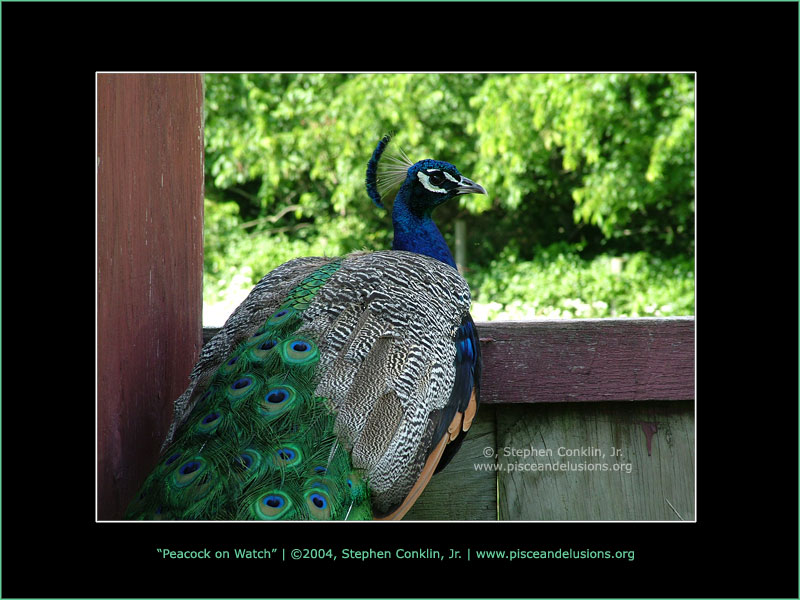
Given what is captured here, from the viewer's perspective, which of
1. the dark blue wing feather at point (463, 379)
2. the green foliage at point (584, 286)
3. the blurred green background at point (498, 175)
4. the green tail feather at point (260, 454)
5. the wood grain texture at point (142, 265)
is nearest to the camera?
the green tail feather at point (260, 454)

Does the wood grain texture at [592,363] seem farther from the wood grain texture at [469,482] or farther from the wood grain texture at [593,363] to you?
the wood grain texture at [469,482]

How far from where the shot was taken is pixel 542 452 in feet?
7.61

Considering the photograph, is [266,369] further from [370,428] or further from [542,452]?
[542,452]

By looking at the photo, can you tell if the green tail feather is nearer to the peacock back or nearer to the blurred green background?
the peacock back

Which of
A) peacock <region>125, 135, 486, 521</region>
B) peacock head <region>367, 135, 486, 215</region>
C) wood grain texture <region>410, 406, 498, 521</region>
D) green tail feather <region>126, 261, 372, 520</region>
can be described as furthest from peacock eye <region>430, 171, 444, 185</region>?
green tail feather <region>126, 261, 372, 520</region>

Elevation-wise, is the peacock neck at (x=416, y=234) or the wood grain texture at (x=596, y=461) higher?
the peacock neck at (x=416, y=234)

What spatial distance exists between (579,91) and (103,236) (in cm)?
457

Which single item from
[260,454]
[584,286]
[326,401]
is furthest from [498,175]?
[260,454]

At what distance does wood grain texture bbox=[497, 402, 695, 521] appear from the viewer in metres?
2.31

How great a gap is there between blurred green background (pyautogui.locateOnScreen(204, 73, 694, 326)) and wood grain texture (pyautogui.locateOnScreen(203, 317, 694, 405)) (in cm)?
256

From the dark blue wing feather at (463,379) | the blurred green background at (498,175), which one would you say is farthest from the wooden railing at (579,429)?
the blurred green background at (498,175)

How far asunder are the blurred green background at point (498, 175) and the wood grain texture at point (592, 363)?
2.56m

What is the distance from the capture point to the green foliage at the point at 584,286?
5.81 meters

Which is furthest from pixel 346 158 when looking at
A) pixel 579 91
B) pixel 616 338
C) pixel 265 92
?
pixel 616 338
